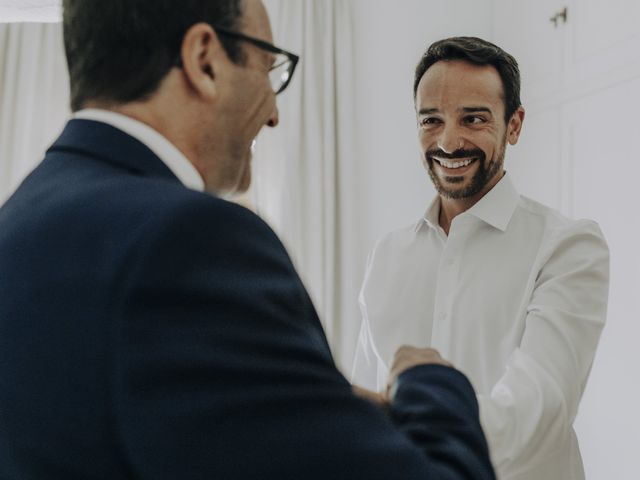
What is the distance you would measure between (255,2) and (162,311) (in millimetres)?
355

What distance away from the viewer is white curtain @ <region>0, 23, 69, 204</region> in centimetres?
345

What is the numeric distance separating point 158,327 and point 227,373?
0.18 ft

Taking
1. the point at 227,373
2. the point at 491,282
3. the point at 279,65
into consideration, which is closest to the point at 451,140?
the point at 491,282

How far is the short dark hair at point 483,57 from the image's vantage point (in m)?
1.49

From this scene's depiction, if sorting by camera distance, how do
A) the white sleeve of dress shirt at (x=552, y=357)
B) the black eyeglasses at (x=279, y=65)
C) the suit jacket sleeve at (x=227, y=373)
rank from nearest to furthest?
the suit jacket sleeve at (x=227, y=373) < the black eyeglasses at (x=279, y=65) < the white sleeve of dress shirt at (x=552, y=357)

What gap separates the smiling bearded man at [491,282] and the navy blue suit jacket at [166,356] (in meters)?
0.71

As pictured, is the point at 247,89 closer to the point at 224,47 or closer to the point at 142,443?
the point at 224,47

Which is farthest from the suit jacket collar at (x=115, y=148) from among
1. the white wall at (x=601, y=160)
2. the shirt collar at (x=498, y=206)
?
the white wall at (x=601, y=160)

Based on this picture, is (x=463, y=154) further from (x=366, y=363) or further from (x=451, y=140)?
(x=366, y=363)

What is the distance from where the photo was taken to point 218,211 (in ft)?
1.57

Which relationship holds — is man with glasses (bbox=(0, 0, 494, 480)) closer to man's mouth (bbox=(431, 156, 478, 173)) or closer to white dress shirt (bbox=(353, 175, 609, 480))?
white dress shirt (bbox=(353, 175, 609, 480))

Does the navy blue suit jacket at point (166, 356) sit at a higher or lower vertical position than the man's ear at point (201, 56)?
lower

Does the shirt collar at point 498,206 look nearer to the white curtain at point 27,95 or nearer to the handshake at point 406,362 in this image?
the handshake at point 406,362

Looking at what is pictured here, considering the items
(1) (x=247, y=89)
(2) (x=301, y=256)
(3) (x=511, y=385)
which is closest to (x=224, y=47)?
(1) (x=247, y=89)
